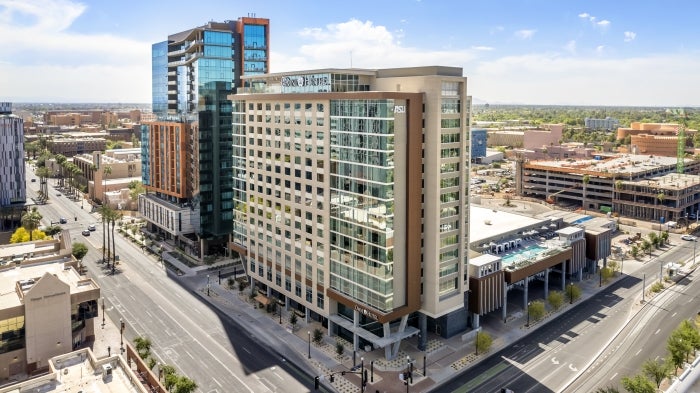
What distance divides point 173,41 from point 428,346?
373ft

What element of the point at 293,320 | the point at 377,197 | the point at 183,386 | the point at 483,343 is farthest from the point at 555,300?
the point at 183,386

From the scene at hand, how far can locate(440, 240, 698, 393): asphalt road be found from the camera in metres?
76.1

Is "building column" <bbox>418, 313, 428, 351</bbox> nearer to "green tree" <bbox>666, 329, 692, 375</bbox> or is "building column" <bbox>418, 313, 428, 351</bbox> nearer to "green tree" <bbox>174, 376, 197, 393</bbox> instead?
"green tree" <bbox>666, 329, 692, 375</bbox>

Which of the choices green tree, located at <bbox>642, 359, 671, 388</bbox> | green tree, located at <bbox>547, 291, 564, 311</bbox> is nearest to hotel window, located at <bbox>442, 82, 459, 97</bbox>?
green tree, located at <bbox>547, 291, 564, 311</bbox>

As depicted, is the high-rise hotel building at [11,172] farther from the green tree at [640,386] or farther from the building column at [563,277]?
the green tree at [640,386]

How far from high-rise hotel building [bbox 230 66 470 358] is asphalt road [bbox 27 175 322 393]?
42.6 ft

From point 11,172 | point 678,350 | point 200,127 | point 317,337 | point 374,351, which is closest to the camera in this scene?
point 678,350

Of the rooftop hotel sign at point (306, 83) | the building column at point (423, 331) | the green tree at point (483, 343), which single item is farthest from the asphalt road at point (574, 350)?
the rooftop hotel sign at point (306, 83)

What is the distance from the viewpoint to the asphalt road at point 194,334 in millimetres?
77562

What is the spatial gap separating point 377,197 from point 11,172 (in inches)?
5378

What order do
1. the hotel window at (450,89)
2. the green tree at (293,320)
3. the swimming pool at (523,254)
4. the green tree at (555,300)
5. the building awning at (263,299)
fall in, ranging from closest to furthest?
the hotel window at (450,89), the green tree at (293,320), the green tree at (555,300), the building awning at (263,299), the swimming pool at (523,254)

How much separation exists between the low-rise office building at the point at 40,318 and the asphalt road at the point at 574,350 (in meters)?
61.6

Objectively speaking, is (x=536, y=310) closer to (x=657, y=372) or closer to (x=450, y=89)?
(x=657, y=372)

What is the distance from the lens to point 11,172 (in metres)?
158
